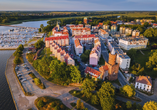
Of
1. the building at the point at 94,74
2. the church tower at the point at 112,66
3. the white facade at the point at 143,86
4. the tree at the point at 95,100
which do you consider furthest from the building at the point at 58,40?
the tree at the point at 95,100

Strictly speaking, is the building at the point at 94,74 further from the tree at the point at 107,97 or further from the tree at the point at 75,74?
the tree at the point at 107,97

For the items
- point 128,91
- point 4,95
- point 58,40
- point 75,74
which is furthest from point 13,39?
point 128,91

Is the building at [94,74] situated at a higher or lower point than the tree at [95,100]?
higher

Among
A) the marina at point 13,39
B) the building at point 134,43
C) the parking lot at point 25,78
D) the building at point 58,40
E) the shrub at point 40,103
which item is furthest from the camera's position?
the marina at point 13,39

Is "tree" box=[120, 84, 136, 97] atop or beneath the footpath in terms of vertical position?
atop

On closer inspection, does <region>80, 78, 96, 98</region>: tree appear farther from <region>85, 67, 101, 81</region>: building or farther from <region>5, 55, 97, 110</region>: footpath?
<region>85, 67, 101, 81</region>: building

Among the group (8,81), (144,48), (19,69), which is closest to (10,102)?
(8,81)

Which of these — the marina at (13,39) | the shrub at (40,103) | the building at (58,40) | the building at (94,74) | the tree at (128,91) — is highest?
the building at (58,40)

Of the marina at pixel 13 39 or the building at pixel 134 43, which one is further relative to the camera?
the marina at pixel 13 39

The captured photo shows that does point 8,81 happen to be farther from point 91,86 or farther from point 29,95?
point 91,86

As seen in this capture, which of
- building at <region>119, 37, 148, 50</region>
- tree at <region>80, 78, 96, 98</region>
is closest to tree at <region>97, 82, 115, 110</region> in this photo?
tree at <region>80, 78, 96, 98</region>

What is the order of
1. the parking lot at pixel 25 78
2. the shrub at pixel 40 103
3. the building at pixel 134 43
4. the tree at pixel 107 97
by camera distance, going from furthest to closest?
the building at pixel 134 43
the parking lot at pixel 25 78
the shrub at pixel 40 103
the tree at pixel 107 97
